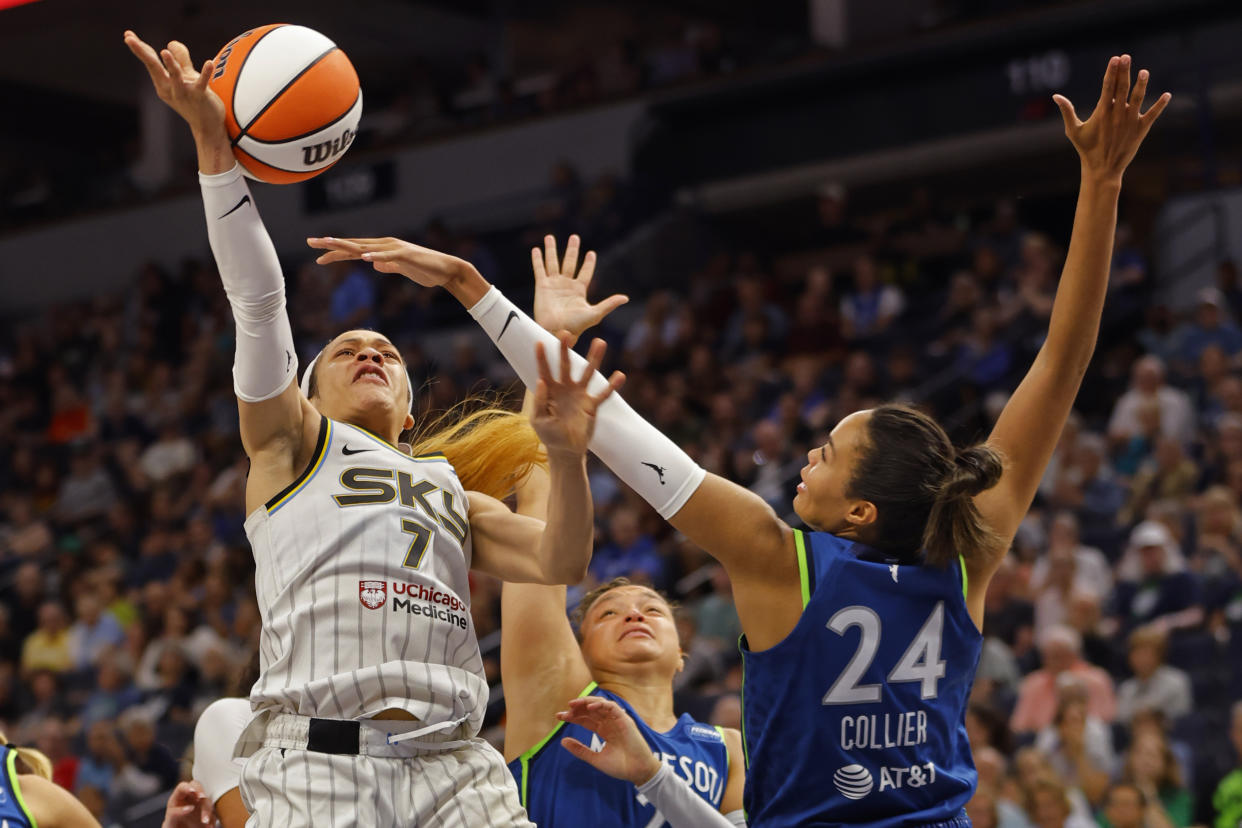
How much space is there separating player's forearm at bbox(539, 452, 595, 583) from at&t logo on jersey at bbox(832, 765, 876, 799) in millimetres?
674

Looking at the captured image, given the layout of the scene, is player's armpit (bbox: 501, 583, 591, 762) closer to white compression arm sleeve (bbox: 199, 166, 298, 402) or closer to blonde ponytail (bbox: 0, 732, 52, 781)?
white compression arm sleeve (bbox: 199, 166, 298, 402)

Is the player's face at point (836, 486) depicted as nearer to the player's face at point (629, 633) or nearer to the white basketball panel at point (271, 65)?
the player's face at point (629, 633)

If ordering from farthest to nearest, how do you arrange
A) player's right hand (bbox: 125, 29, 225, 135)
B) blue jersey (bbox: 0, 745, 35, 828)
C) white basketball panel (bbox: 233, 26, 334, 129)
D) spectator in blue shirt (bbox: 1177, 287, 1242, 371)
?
spectator in blue shirt (bbox: 1177, 287, 1242, 371) < blue jersey (bbox: 0, 745, 35, 828) < white basketball panel (bbox: 233, 26, 334, 129) < player's right hand (bbox: 125, 29, 225, 135)

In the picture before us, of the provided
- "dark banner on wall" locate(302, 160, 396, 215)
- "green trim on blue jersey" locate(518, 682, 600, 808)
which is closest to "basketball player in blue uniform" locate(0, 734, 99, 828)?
"green trim on blue jersey" locate(518, 682, 600, 808)

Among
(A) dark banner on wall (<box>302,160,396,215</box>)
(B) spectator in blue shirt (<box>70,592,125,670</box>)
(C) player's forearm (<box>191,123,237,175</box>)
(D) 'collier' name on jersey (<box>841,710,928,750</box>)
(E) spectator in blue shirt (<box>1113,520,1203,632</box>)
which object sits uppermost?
(A) dark banner on wall (<box>302,160,396,215</box>)

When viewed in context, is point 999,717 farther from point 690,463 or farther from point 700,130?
point 700,130

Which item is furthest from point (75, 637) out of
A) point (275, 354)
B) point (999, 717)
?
point (275, 354)

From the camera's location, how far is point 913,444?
308cm

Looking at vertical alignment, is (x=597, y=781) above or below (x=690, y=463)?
below

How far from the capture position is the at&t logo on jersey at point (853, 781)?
9.59 ft

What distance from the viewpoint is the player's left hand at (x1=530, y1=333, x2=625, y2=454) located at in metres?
2.95

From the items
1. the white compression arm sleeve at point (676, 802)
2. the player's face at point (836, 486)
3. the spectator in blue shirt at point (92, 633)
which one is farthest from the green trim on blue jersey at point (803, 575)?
the spectator in blue shirt at point (92, 633)

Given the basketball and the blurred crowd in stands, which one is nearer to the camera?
the basketball

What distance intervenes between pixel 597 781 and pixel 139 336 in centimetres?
1391
